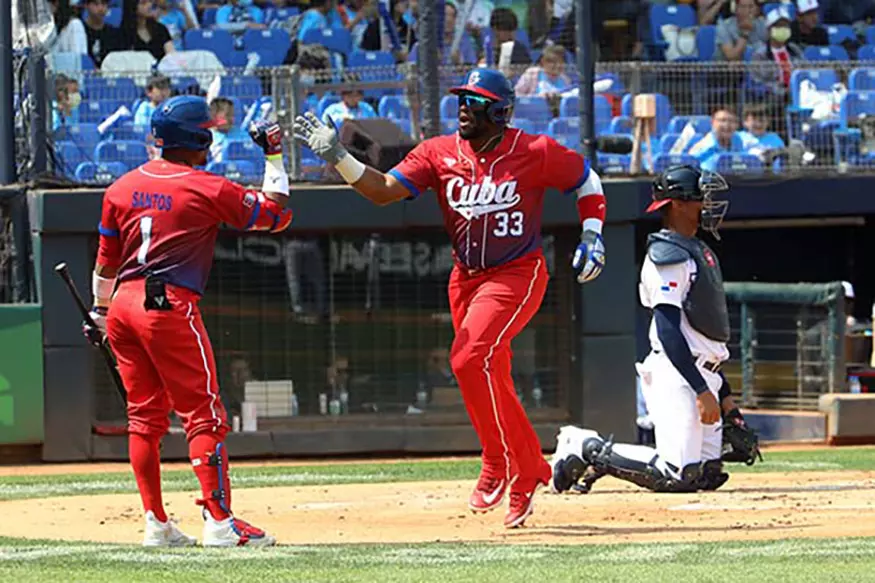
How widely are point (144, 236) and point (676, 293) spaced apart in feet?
8.63

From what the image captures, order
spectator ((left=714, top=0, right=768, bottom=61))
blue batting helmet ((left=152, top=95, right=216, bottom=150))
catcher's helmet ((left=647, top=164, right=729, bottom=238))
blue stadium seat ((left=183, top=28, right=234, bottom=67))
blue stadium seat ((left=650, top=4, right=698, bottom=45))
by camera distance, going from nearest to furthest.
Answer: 1. blue batting helmet ((left=152, top=95, right=216, bottom=150))
2. catcher's helmet ((left=647, top=164, right=729, bottom=238))
3. blue stadium seat ((left=183, top=28, right=234, bottom=67))
4. spectator ((left=714, top=0, right=768, bottom=61))
5. blue stadium seat ((left=650, top=4, right=698, bottom=45))

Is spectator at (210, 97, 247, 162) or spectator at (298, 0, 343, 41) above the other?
spectator at (298, 0, 343, 41)

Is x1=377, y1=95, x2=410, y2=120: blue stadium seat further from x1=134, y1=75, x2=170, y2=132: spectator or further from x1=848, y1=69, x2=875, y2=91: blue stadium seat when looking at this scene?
x1=848, y1=69, x2=875, y2=91: blue stadium seat

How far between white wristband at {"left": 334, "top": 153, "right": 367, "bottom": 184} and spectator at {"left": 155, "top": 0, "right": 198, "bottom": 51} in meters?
7.84

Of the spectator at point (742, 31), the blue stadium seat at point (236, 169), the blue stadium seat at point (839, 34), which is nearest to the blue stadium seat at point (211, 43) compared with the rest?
the blue stadium seat at point (236, 169)

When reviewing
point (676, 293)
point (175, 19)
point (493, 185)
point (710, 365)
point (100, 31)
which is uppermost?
point (175, 19)

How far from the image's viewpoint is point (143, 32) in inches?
571

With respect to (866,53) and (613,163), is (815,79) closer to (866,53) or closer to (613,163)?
(613,163)

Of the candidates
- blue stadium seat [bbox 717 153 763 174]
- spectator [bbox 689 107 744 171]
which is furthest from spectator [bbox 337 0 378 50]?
blue stadium seat [bbox 717 153 763 174]

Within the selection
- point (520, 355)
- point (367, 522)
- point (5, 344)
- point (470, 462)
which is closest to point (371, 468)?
point (470, 462)

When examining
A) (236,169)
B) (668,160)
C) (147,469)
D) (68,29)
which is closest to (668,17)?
(668,160)

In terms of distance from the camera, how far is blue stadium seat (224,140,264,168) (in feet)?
42.6

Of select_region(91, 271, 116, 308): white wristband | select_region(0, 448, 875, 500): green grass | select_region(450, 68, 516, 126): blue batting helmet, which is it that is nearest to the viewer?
select_region(91, 271, 116, 308): white wristband

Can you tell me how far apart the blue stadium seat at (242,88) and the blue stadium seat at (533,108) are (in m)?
2.04
